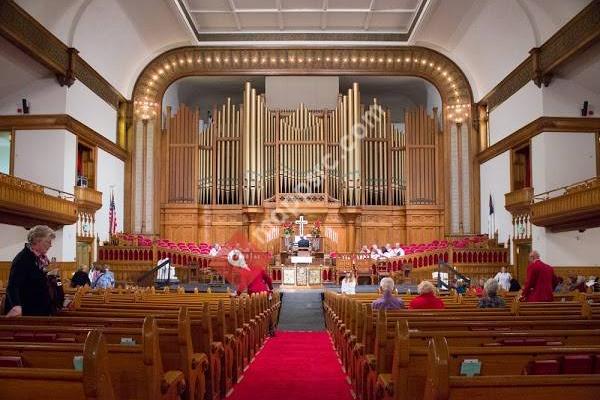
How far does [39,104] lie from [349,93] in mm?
10594

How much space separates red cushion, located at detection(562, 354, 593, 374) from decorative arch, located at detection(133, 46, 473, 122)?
2048 centimetres

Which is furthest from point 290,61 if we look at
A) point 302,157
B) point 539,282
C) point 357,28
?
point 539,282

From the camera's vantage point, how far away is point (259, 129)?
23.2 metres

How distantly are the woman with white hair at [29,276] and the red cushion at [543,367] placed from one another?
3.73m

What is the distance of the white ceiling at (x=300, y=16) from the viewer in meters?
20.6

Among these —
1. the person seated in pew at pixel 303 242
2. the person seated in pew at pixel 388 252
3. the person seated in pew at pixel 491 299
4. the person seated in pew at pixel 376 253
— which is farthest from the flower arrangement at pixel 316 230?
the person seated in pew at pixel 491 299

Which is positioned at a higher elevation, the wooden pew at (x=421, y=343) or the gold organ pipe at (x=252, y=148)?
the gold organ pipe at (x=252, y=148)

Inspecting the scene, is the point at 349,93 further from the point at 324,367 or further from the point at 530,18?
the point at 324,367

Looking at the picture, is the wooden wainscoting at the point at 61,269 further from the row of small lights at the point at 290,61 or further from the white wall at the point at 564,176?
the white wall at the point at 564,176

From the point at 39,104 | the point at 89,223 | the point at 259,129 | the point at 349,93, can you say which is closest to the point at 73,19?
the point at 39,104

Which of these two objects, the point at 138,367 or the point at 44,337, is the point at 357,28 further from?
the point at 138,367

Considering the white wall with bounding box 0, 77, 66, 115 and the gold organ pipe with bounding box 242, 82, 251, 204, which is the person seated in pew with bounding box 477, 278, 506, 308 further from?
the gold organ pipe with bounding box 242, 82, 251, 204

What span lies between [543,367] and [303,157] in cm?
1988

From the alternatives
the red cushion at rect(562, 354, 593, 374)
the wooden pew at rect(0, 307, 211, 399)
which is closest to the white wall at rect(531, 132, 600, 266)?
the wooden pew at rect(0, 307, 211, 399)
